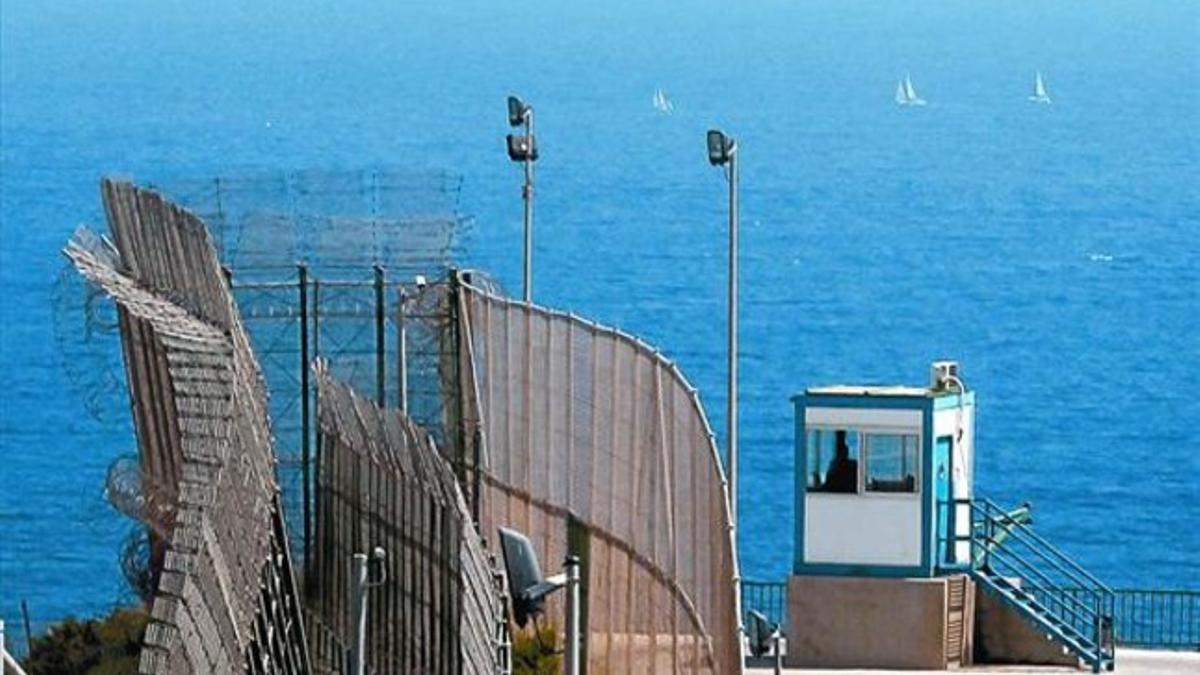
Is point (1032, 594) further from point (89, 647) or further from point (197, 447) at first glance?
point (197, 447)

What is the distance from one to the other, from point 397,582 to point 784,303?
100657 mm

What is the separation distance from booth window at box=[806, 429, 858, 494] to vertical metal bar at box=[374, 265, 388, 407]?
4.25 metres

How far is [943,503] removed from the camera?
1474 inches

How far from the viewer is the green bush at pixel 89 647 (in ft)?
99.8

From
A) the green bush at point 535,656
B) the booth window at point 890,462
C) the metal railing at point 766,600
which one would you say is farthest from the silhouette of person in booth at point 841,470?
the green bush at point 535,656

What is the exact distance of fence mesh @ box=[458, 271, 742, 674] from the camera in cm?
2670

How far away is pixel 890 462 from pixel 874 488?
0.27 m

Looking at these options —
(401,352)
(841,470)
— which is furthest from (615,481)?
(841,470)

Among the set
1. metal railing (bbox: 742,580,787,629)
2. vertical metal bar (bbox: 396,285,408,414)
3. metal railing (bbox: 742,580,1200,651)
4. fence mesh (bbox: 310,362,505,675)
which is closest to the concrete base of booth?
metal railing (bbox: 742,580,1200,651)

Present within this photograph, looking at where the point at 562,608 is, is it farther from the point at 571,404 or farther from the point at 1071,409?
the point at 1071,409

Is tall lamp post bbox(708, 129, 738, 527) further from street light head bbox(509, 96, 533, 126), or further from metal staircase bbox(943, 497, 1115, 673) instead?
street light head bbox(509, 96, 533, 126)

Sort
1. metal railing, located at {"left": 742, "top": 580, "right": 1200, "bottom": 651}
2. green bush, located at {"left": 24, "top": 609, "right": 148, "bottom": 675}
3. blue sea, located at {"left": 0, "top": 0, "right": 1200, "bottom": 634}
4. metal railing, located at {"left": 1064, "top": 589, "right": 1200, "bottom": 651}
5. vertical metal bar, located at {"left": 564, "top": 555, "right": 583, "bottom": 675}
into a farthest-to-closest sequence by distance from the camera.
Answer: blue sea, located at {"left": 0, "top": 0, "right": 1200, "bottom": 634}, metal railing, located at {"left": 1064, "top": 589, "right": 1200, "bottom": 651}, metal railing, located at {"left": 742, "top": 580, "right": 1200, "bottom": 651}, green bush, located at {"left": 24, "top": 609, "right": 148, "bottom": 675}, vertical metal bar, located at {"left": 564, "top": 555, "right": 583, "bottom": 675}

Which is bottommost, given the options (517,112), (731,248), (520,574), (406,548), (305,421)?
(520,574)

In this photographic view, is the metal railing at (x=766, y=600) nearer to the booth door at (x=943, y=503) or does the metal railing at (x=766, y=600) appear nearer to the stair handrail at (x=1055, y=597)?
the stair handrail at (x=1055, y=597)
